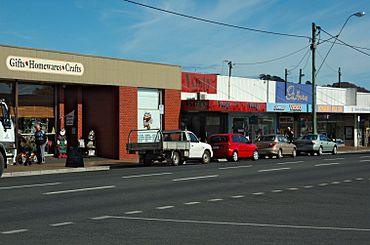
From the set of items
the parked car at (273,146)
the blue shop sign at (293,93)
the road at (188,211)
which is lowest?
the road at (188,211)

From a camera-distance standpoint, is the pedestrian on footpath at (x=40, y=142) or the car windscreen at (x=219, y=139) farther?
the car windscreen at (x=219, y=139)

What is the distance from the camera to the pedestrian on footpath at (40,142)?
2580cm

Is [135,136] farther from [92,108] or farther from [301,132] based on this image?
[301,132]

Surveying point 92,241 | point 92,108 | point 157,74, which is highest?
point 157,74

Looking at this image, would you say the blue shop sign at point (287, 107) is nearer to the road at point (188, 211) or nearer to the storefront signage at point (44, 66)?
the storefront signage at point (44, 66)

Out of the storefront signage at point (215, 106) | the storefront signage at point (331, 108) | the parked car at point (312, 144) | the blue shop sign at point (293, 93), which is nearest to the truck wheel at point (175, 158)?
the storefront signage at point (215, 106)

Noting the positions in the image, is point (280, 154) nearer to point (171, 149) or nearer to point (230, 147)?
point (230, 147)

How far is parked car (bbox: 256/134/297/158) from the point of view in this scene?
111 ft

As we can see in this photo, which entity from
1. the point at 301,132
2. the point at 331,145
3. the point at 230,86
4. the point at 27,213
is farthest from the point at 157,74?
the point at 27,213

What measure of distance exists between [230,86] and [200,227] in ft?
103

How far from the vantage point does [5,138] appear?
19.3 meters

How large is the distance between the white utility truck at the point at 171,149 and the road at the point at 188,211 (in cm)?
733

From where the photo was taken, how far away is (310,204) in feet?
41.3

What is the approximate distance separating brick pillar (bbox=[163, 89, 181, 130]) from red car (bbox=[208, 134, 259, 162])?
5.00 m
